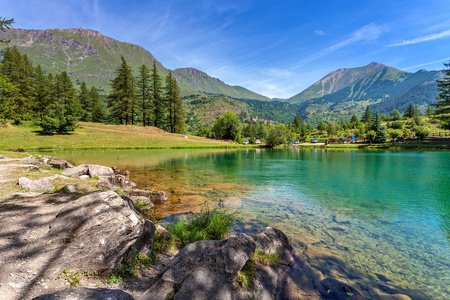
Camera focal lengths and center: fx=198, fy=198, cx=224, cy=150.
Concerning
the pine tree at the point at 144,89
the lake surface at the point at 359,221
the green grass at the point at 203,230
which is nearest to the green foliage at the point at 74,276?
the green grass at the point at 203,230

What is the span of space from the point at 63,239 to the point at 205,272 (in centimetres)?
305

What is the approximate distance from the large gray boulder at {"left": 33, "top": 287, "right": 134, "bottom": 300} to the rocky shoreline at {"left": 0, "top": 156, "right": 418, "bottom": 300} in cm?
1

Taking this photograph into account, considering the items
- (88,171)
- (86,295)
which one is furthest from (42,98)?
(86,295)

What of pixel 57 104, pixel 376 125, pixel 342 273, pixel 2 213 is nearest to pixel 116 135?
pixel 57 104

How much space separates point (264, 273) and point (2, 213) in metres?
6.56

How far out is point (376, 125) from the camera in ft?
319

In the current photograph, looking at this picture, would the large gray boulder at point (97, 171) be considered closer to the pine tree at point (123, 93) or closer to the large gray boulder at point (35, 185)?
the large gray boulder at point (35, 185)

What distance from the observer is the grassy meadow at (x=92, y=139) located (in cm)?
4406

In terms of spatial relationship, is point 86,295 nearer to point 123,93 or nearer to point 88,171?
point 88,171

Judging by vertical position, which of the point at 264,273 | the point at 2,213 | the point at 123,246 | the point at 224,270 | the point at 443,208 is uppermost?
the point at 2,213

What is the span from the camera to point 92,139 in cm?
5425

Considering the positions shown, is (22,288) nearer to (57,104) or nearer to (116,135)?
(116,135)

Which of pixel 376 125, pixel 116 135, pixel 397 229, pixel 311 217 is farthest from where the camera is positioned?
pixel 376 125

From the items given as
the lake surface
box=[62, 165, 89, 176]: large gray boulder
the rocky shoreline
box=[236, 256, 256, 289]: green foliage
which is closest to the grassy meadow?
box=[62, 165, 89, 176]: large gray boulder
